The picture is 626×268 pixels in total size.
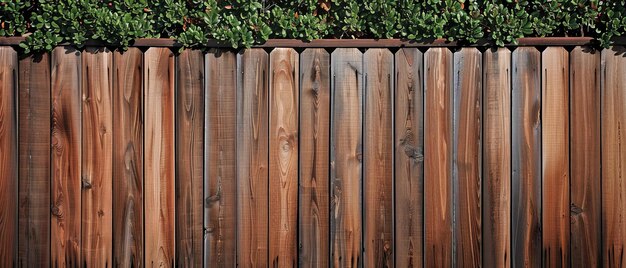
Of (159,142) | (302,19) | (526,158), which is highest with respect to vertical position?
(302,19)

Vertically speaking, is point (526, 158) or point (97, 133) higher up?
point (97, 133)

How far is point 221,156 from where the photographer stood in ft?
12.8

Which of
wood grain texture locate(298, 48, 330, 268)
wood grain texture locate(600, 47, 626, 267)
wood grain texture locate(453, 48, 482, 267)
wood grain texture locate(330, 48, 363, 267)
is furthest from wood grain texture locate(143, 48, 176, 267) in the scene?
wood grain texture locate(600, 47, 626, 267)

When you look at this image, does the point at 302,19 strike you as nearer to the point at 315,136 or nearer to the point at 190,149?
the point at 315,136

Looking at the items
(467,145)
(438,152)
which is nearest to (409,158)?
(438,152)

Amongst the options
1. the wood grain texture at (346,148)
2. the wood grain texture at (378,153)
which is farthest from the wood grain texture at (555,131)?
the wood grain texture at (346,148)

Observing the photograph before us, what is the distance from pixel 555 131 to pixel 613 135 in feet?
1.02

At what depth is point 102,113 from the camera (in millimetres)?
3924

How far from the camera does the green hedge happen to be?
150 inches

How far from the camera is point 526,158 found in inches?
153

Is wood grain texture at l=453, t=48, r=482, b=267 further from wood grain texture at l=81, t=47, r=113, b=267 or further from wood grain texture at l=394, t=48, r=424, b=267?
wood grain texture at l=81, t=47, r=113, b=267

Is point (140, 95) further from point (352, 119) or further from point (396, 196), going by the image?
point (396, 196)

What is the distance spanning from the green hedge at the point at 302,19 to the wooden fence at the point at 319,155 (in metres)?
0.10

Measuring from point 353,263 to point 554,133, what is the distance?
131 cm
